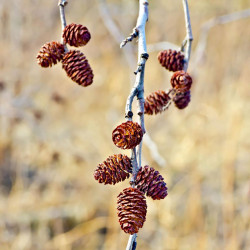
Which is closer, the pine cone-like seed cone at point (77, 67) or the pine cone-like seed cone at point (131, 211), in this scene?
the pine cone-like seed cone at point (131, 211)

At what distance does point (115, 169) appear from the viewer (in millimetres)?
823

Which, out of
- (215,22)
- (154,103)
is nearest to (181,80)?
(154,103)

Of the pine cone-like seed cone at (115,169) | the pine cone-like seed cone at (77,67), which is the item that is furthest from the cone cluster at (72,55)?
the pine cone-like seed cone at (115,169)

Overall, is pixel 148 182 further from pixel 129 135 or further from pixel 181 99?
pixel 181 99

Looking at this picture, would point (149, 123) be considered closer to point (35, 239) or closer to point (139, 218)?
point (35, 239)

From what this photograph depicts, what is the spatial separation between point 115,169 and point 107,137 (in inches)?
124

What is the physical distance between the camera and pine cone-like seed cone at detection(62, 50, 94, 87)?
3.35 feet

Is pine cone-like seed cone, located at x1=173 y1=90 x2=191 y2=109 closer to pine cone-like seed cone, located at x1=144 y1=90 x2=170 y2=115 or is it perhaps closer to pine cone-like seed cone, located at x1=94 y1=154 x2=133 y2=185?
pine cone-like seed cone, located at x1=144 y1=90 x2=170 y2=115

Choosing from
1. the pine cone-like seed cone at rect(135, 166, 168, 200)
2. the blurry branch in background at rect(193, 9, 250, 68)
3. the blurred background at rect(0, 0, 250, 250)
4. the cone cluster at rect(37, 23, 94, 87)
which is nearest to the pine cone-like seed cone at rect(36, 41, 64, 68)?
the cone cluster at rect(37, 23, 94, 87)

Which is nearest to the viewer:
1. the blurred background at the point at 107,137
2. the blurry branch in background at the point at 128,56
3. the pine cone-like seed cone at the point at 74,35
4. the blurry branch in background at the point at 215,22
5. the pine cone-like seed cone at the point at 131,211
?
the pine cone-like seed cone at the point at 131,211

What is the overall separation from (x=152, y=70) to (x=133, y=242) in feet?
14.1

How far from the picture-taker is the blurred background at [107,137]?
298 centimetres

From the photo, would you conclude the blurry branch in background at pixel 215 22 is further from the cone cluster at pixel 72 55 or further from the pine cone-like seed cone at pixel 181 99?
the cone cluster at pixel 72 55

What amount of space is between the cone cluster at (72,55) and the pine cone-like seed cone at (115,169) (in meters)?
0.29
